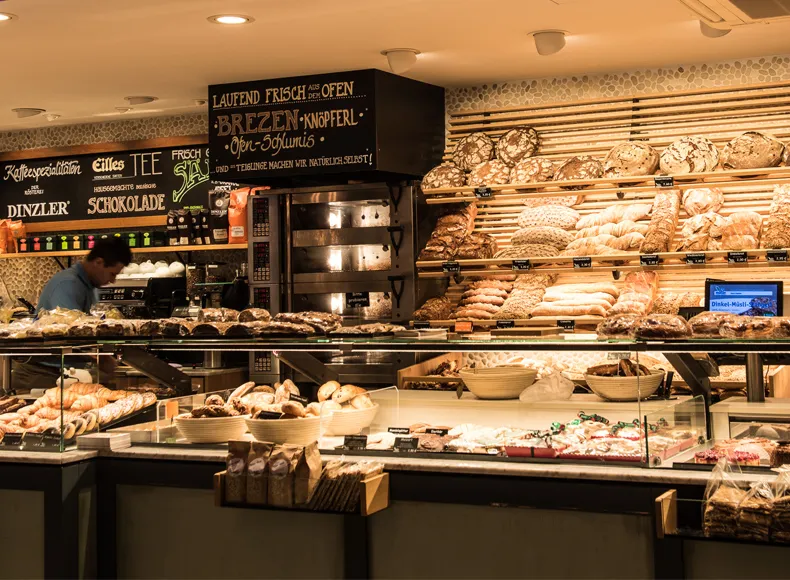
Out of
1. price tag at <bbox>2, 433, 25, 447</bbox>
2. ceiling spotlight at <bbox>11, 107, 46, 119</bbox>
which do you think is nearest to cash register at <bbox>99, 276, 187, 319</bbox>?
ceiling spotlight at <bbox>11, 107, 46, 119</bbox>

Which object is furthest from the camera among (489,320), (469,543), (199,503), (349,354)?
(349,354)

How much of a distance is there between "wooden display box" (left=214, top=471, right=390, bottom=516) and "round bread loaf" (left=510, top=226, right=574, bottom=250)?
3495 millimetres

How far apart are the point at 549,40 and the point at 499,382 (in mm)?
2700

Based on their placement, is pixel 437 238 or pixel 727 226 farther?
pixel 437 238

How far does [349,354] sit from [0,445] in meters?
3.43

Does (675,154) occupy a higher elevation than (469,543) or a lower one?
higher

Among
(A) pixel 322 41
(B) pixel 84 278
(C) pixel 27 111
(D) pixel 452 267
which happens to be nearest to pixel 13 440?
(B) pixel 84 278

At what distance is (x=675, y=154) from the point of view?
599 centimetres

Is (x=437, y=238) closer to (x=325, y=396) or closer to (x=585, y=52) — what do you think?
(x=585, y=52)

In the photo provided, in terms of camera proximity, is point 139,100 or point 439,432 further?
point 139,100

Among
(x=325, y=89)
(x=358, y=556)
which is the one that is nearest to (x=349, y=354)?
(x=325, y=89)

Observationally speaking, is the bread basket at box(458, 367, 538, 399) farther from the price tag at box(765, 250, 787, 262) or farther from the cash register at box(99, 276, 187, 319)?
the cash register at box(99, 276, 187, 319)

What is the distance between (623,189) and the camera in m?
6.16

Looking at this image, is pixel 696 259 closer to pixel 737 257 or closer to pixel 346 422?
pixel 737 257
